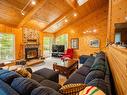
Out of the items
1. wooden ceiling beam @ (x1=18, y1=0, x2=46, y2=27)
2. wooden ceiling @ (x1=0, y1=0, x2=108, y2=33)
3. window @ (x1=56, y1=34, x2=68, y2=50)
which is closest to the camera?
wooden ceiling @ (x1=0, y1=0, x2=108, y2=33)

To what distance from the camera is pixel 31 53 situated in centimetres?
709

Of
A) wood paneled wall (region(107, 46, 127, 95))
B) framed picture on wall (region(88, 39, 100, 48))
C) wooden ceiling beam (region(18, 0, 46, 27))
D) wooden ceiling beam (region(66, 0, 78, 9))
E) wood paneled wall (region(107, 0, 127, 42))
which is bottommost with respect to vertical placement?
wood paneled wall (region(107, 46, 127, 95))

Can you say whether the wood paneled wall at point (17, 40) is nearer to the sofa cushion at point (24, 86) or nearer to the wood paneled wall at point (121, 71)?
the sofa cushion at point (24, 86)

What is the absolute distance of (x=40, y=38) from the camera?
801 cm

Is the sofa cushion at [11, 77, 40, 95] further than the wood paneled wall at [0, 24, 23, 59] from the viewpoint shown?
No

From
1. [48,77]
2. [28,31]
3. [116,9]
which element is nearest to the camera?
[48,77]

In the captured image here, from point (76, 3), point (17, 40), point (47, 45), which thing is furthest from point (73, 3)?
point (47, 45)

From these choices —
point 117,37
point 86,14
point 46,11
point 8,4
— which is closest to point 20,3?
point 8,4

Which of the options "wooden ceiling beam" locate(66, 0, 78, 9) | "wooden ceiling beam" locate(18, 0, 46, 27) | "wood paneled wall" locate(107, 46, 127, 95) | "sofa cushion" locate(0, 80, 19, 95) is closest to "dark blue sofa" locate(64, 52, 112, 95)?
"wood paneled wall" locate(107, 46, 127, 95)

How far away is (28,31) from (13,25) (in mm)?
1055

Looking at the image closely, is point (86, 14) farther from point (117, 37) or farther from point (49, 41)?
point (117, 37)

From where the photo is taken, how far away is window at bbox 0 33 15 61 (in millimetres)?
5734

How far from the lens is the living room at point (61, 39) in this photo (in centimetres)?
272

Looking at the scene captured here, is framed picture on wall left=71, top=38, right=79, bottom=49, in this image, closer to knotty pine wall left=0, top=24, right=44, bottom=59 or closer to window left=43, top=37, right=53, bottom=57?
window left=43, top=37, right=53, bottom=57
